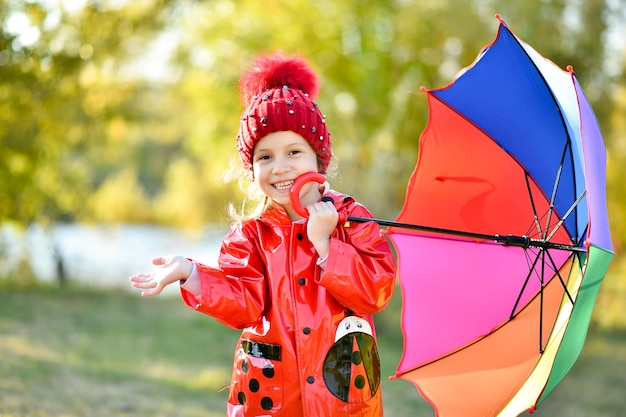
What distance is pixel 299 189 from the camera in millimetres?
2221

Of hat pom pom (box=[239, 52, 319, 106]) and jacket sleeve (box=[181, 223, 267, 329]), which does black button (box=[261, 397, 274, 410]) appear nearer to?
jacket sleeve (box=[181, 223, 267, 329])

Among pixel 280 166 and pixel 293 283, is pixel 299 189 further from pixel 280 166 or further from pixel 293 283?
pixel 293 283

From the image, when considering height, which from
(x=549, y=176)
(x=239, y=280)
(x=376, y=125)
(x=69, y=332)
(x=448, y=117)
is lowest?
(x=239, y=280)

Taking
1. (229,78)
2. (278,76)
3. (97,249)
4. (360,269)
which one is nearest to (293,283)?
(360,269)

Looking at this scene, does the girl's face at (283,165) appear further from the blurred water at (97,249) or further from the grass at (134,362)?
the blurred water at (97,249)

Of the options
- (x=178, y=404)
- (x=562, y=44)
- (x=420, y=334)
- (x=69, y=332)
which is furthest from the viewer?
(x=562, y=44)

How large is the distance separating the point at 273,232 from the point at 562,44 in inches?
267

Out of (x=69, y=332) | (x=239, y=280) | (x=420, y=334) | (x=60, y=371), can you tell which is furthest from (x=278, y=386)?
(x=69, y=332)

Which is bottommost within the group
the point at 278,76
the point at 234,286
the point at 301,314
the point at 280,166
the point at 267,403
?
the point at 267,403

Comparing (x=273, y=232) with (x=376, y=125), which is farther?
(x=376, y=125)

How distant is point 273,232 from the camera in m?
2.40

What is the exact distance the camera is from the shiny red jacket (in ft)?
7.34

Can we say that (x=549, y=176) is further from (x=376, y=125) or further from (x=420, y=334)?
(x=376, y=125)

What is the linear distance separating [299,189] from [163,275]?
48 centimetres
